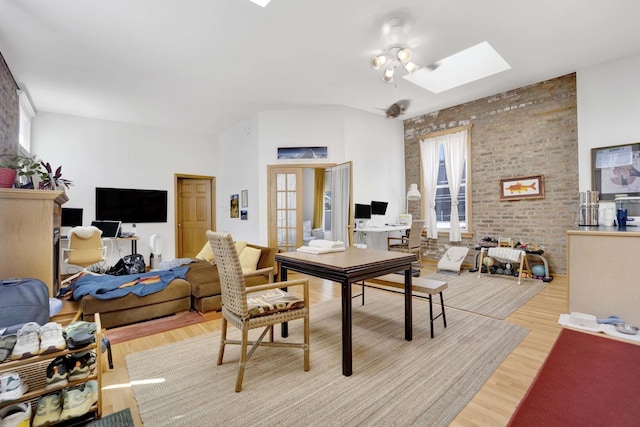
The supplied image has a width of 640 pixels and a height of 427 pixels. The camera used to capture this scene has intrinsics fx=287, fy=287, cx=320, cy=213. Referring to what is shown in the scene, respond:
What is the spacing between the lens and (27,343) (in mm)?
1424

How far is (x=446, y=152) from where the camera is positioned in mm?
6227

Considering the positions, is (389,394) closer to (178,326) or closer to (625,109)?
(178,326)

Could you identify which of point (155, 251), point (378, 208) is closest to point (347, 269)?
point (378, 208)

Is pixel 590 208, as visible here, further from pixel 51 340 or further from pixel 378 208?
pixel 51 340

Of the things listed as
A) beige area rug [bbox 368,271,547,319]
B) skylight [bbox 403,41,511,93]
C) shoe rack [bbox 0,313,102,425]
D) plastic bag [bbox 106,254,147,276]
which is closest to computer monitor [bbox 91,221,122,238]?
plastic bag [bbox 106,254,147,276]

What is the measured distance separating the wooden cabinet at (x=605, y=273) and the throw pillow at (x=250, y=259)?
3409mm

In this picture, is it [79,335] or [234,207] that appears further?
[234,207]

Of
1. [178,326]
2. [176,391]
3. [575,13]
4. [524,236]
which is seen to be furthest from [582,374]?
[524,236]

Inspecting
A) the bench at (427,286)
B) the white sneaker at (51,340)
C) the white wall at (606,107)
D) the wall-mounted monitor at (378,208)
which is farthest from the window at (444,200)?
the white sneaker at (51,340)

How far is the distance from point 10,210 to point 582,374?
3988 mm

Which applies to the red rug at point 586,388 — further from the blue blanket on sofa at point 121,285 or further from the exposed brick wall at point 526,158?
the exposed brick wall at point 526,158

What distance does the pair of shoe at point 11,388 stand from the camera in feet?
4.34

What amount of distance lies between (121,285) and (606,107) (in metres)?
6.99

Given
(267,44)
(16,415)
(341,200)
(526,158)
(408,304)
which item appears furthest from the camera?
(341,200)
